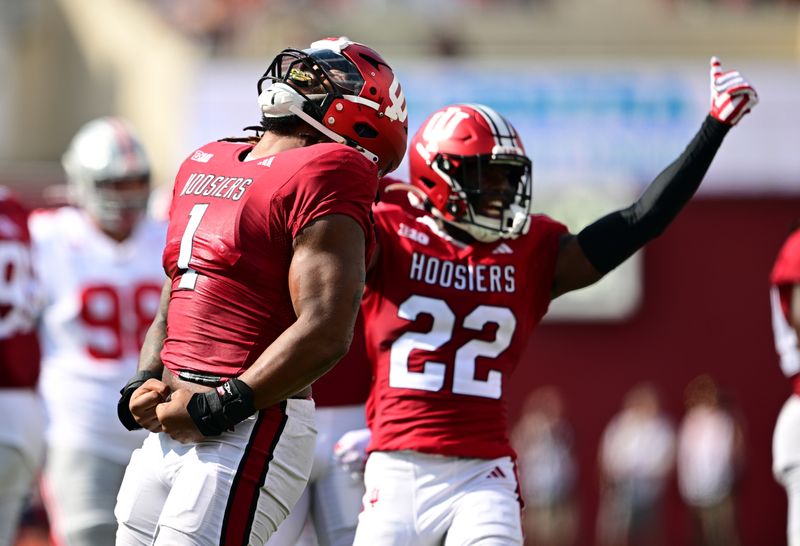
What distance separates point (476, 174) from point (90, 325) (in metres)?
2.28

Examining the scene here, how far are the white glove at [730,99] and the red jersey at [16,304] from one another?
2.56 meters

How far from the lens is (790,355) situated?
16.6 feet

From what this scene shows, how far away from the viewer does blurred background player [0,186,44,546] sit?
16.5 feet

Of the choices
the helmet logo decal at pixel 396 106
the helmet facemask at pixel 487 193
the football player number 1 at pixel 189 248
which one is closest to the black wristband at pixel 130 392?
the football player number 1 at pixel 189 248

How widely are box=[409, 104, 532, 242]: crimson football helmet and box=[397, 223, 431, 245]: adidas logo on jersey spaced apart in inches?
3.6

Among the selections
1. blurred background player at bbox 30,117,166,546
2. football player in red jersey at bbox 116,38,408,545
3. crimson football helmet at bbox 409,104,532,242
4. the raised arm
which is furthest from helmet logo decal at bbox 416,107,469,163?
blurred background player at bbox 30,117,166,546

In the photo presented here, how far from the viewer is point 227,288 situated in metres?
3.12

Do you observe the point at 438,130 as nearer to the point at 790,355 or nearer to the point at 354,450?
the point at 354,450

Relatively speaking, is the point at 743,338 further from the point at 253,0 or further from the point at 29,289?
the point at 29,289

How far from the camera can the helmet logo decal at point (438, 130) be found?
4.39 meters

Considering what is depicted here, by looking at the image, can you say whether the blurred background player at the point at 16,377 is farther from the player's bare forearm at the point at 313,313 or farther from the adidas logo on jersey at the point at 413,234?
the player's bare forearm at the point at 313,313

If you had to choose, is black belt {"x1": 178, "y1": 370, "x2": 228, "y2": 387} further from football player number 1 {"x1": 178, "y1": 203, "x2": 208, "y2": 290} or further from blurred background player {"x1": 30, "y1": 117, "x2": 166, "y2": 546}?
blurred background player {"x1": 30, "y1": 117, "x2": 166, "y2": 546}

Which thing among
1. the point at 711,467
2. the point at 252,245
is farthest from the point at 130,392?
the point at 711,467

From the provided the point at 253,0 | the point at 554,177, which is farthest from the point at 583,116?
the point at 253,0
